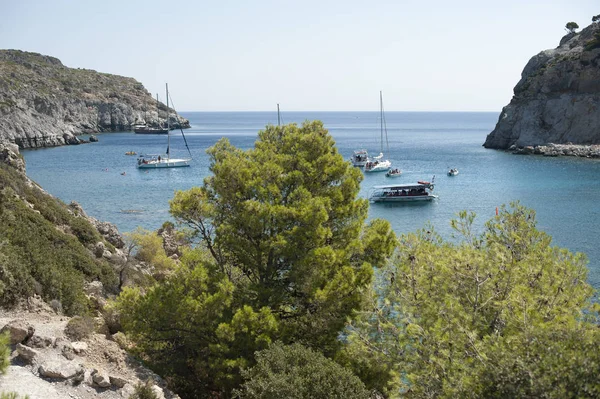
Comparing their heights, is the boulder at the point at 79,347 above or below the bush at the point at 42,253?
below

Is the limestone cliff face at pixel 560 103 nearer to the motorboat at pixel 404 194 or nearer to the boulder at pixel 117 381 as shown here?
the motorboat at pixel 404 194

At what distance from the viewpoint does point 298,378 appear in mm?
12078

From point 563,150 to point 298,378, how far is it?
9213 centimetres

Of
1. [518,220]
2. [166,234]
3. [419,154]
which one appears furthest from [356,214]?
[419,154]

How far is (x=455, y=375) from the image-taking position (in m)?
9.68

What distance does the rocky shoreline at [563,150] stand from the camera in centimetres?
8956

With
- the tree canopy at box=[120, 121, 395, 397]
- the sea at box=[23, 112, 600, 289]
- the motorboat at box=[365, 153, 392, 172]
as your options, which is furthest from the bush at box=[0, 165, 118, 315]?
the motorboat at box=[365, 153, 392, 172]

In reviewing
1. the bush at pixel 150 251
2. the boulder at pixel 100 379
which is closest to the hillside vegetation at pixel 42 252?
the bush at pixel 150 251

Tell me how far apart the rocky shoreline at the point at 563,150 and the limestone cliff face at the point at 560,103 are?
249 centimetres

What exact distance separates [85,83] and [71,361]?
16843 cm

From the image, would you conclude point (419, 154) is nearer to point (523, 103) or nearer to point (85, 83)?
point (523, 103)

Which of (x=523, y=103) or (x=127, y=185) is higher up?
(x=523, y=103)

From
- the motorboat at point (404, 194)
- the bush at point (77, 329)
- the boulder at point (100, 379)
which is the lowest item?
the motorboat at point (404, 194)

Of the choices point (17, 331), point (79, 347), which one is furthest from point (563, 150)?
point (17, 331)
